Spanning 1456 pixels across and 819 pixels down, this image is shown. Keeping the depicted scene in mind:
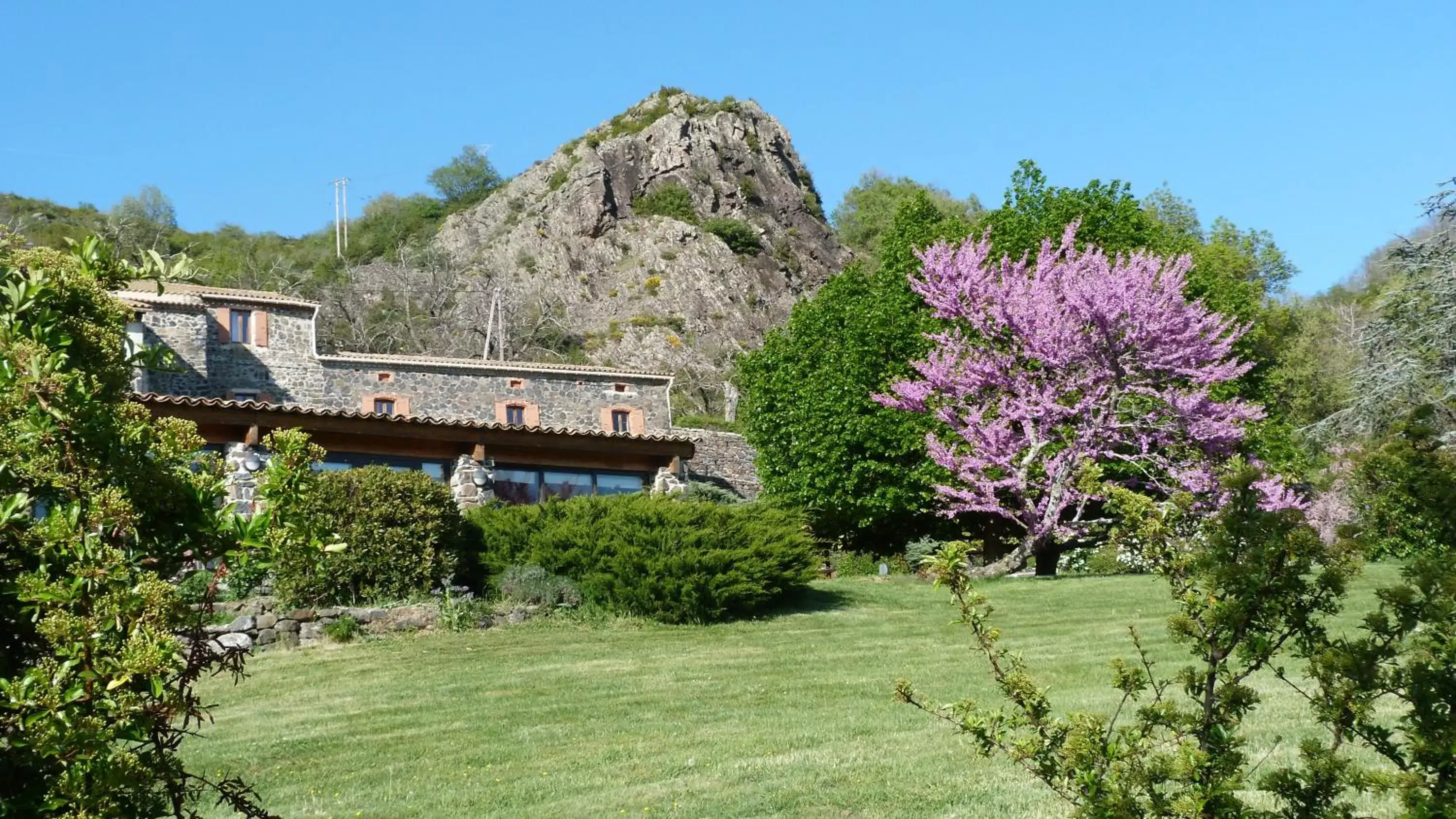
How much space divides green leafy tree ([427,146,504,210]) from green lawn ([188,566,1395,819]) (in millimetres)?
77351

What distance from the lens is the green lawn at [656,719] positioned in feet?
22.8

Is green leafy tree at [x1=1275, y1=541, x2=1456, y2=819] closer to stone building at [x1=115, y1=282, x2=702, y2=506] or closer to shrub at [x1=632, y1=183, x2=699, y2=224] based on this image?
stone building at [x1=115, y1=282, x2=702, y2=506]

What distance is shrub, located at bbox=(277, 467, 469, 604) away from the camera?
48.9 feet

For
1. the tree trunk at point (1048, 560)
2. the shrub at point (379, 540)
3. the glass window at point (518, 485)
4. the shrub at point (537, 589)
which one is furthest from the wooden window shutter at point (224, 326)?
the tree trunk at point (1048, 560)

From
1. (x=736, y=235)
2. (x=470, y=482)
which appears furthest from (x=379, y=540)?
(x=736, y=235)

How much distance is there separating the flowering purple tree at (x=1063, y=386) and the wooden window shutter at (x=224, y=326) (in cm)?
2031

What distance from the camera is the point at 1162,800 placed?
3.80 metres

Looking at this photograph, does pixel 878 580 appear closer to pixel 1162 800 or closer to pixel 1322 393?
pixel 1162 800

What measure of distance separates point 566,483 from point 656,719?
13.2m

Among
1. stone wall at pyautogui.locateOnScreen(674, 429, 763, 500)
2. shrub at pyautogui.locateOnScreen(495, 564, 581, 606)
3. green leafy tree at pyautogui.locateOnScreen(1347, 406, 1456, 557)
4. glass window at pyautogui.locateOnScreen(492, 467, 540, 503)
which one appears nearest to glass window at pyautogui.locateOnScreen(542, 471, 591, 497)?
glass window at pyautogui.locateOnScreen(492, 467, 540, 503)

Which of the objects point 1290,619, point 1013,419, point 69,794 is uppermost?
point 1013,419

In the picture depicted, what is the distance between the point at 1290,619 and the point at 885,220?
8542cm

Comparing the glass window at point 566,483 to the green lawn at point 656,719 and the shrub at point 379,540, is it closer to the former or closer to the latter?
the shrub at point 379,540

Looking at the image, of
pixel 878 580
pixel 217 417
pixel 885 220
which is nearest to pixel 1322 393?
pixel 878 580
